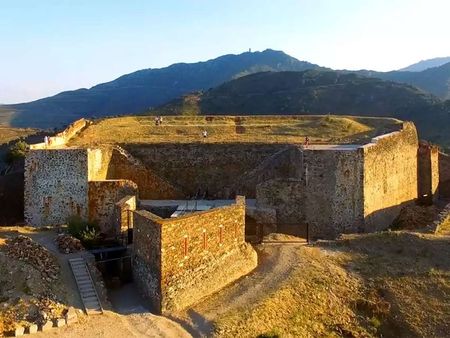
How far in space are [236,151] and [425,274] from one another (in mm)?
11351

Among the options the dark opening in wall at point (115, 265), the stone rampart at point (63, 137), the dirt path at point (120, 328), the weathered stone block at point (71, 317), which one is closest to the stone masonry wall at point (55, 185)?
the stone rampart at point (63, 137)

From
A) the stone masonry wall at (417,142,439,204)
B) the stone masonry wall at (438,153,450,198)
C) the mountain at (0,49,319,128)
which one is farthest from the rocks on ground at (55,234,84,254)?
the mountain at (0,49,319,128)

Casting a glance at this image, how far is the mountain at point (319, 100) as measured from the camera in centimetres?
7181

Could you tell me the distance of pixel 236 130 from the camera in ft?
104

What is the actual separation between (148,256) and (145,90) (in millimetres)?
150739

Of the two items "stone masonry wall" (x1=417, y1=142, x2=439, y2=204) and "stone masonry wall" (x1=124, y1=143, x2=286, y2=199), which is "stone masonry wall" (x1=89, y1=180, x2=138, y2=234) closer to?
"stone masonry wall" (x1=124, y1=143, x2=286, y2=199)

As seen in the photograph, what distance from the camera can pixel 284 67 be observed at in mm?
175750

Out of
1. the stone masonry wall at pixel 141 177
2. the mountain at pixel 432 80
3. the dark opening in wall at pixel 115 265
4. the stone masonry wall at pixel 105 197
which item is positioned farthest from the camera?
the mountain at pixel 432 80

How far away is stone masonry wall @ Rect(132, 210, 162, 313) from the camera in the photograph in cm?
1405

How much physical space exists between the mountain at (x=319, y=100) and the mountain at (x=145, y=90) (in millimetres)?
39402

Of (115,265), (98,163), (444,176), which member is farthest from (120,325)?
(444,176)

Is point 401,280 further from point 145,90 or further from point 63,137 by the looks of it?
point 145,90

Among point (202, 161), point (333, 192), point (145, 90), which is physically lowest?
point (333, 192)

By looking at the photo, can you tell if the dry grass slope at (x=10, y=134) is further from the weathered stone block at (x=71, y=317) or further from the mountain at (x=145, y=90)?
the weathered stone block at (x=71, y=317)
